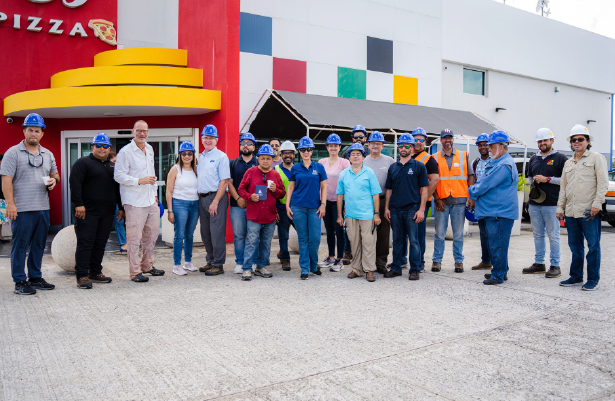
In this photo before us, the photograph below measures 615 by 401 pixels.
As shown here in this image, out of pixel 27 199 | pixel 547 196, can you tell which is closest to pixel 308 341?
pixel 27 199

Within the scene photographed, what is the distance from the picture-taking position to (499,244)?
6238mm

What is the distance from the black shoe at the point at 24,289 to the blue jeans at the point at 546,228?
634cm

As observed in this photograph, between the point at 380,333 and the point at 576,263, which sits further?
the point at 576,263

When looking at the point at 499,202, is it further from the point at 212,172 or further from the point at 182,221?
the point at 182,221

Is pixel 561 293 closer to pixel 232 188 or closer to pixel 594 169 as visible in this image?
pixel 594 169

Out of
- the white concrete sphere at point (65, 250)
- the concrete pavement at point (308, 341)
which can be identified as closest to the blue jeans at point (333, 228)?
the concrete pavement at point (308, 341)

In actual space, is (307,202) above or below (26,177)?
below

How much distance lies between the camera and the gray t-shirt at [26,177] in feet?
18.1

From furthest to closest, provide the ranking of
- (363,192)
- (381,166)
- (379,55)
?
(379,55) < (381,166) < (363,192)

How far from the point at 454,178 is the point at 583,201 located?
1.75 m

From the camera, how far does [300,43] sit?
12.2 metres

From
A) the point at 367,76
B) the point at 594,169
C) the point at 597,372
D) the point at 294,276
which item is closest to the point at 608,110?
the point at 367,76

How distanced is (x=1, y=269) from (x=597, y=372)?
7.34 meters

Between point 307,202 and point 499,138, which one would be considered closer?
point 499,138
